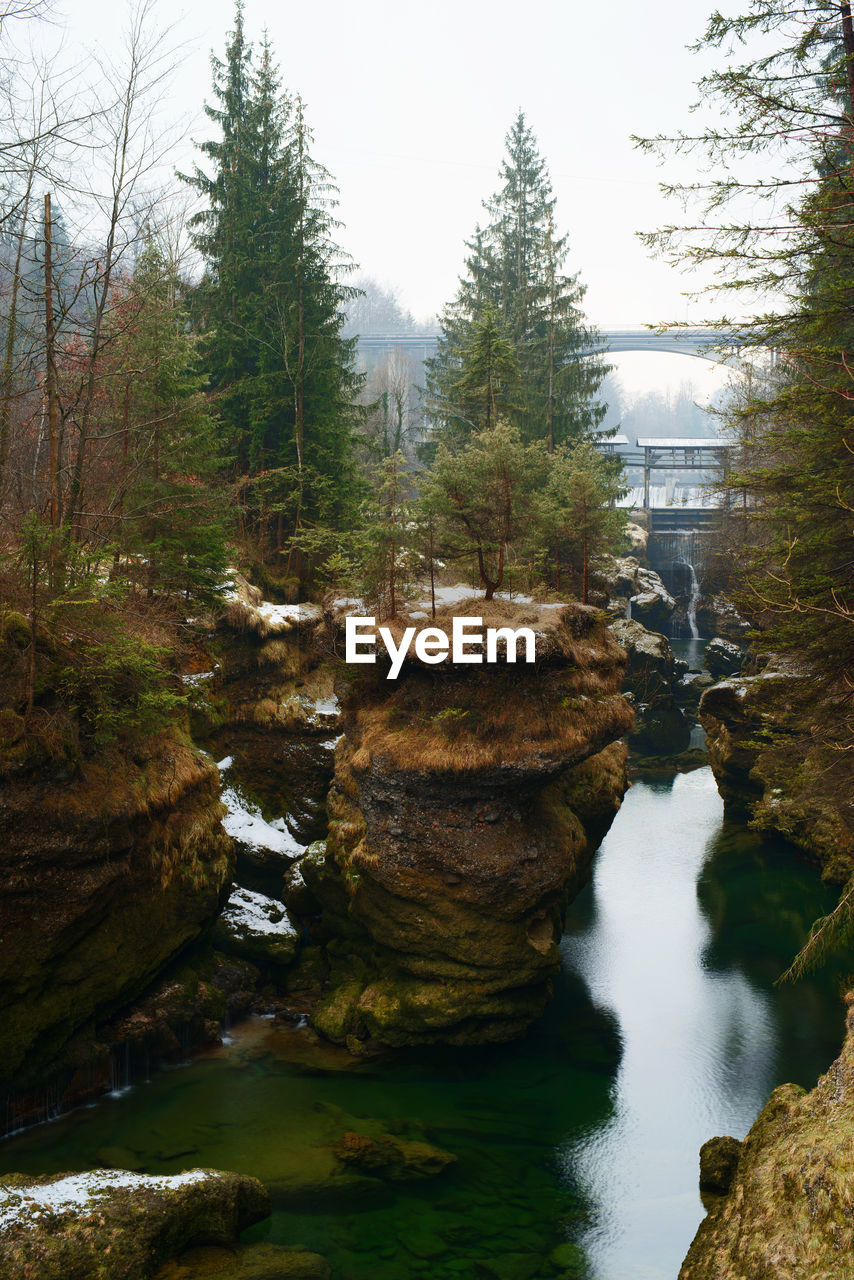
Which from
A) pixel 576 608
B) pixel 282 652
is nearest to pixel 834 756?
pixel 576 608

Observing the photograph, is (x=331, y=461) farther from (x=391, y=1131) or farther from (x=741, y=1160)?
(x=741, y=1160)

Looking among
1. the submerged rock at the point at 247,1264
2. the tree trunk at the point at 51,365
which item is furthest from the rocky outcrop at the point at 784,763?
the tree trunk at the point at 51,365

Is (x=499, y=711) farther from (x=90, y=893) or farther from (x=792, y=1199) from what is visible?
(x=792, y=1199)

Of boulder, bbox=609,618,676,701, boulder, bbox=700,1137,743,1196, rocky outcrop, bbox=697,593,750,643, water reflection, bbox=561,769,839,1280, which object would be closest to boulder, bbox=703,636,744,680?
rocky outcrop, bbox=697,593,750,643

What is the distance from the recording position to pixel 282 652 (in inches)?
791

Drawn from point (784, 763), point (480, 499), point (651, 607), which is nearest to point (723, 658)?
point (651, 607)

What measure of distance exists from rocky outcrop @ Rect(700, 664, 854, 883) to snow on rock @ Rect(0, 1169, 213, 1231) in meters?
8.67

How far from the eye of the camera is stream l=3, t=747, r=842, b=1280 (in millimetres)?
9539

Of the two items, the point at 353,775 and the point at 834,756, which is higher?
the point at 834,756

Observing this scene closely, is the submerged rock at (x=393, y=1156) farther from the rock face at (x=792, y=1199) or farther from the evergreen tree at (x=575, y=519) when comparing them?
the evergreen tree at (x=575, y=519)

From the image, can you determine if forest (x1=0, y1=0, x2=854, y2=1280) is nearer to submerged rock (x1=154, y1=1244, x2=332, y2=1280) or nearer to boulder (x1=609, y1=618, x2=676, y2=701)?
submerged rock (x1=154, y1=1244, x2=332, y2=1280)

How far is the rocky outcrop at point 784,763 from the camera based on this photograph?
13.1 meters

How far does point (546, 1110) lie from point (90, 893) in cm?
723

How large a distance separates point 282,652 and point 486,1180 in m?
12.3
